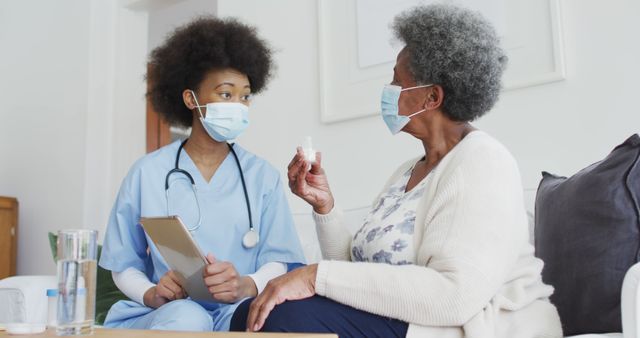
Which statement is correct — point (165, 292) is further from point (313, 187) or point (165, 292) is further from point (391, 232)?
point (391, 232)

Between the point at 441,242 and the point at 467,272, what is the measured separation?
73mm

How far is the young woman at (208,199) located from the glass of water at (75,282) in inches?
17.2

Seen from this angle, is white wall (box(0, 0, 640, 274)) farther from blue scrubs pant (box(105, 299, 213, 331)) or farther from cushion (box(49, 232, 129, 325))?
blue scrubs pant (box(105, 299, 213, 331))

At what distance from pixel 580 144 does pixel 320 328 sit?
3.50 feet

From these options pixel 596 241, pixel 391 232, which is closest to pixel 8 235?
pixel 391 232

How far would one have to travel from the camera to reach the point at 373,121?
222 centimetres

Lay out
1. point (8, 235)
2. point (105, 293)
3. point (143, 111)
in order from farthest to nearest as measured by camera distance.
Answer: point (143, 111), point (8, 235), point (105, 293)

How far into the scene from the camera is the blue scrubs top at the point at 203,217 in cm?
164

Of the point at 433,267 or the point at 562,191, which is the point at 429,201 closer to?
the point at 433,267

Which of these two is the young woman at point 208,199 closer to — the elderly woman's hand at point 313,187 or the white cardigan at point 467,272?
the elderly woman's hand at point 313,187

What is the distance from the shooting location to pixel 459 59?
1373mm

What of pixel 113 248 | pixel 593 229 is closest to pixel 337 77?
pixel 113 248

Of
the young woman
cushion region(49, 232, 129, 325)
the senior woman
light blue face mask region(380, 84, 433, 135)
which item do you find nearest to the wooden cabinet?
cushion region(49, 232, 129, 325)

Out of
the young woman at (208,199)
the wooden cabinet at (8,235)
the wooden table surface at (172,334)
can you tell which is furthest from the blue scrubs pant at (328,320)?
the wooden cabinet at (8,235)
